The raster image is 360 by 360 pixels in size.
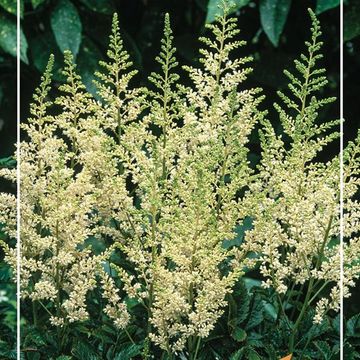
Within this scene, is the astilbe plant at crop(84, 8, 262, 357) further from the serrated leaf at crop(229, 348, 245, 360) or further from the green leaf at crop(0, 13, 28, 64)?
the green leaf at crop(0, 13, 28, 64)

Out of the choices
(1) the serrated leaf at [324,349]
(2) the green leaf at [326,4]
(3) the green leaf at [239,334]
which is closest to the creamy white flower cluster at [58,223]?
(3) the green leaf at [239,334]

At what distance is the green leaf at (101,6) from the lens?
7.33 feet

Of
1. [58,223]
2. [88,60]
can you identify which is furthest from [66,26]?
[58,223]

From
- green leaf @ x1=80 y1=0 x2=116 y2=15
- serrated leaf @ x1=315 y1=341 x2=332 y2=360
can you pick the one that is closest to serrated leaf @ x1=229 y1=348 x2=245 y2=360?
serrated leaf @ x1=315 y1=341 x2=332 y2=360

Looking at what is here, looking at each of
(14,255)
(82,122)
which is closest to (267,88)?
(82,122)

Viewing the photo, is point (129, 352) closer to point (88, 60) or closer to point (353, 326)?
point (353, 326)

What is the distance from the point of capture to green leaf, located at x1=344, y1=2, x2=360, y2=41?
2158 mm

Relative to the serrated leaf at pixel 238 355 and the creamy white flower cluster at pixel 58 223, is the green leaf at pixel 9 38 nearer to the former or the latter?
the creamy white flower cluster at pixel 58 223

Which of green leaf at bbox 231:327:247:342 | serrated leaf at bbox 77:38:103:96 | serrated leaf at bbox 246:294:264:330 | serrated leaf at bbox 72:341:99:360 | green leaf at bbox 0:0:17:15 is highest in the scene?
green leaf at bbox 0:0:17:15

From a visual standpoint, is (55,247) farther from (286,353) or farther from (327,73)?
(327,73)

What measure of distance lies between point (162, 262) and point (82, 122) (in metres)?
0.26

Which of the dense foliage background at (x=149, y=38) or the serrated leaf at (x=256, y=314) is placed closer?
the serrated leaf at (x=256, y=314)

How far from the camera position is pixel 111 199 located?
141cm

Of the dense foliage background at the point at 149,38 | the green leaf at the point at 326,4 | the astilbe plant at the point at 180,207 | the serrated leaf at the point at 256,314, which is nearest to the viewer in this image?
the astilbe plant at the point at 180,207
